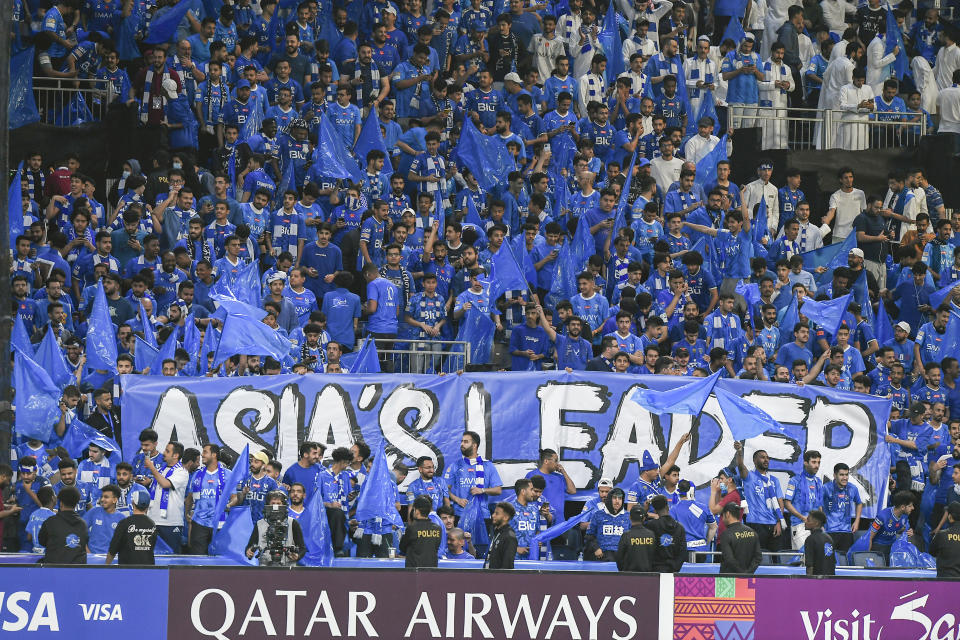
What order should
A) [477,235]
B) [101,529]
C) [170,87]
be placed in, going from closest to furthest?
[101,529] → [477,235] → [170,87]

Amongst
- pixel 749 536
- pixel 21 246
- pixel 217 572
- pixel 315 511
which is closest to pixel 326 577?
pixel 217 572

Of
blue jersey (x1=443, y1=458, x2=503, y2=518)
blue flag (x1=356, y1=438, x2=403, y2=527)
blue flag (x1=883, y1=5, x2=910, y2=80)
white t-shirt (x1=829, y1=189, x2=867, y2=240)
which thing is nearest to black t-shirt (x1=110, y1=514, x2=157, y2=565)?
blue flag (x1=356, y1=438, x2=403, y2=527)

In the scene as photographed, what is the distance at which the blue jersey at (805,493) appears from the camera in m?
21.4

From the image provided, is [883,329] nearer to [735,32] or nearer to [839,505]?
[839,505]

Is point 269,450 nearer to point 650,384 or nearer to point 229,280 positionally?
point 229,280

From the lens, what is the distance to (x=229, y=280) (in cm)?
2309

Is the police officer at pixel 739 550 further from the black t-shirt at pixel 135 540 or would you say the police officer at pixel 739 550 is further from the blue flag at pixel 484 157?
the blue flag at pixel 484 157

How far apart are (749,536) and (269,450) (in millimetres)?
5906

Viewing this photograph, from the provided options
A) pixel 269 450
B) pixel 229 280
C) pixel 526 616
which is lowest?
pixel 526 616

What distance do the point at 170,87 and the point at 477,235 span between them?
16.9 feet

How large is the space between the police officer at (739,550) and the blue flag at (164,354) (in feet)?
23.8

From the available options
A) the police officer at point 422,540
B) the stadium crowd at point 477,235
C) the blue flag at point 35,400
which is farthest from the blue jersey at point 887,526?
the blue flag at point 35,400

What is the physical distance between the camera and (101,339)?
860 inches

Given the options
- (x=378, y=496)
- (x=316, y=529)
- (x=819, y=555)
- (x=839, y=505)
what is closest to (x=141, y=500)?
(x=316, y=529)
